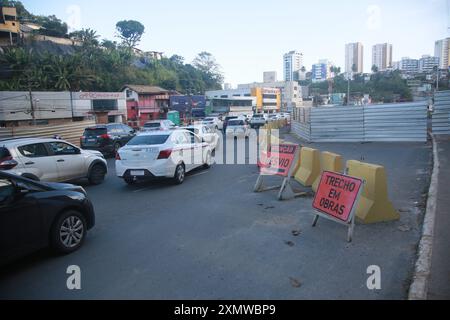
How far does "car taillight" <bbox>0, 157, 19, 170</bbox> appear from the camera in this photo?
26.6 ft

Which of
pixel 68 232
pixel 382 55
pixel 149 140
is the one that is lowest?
pixel 68 232

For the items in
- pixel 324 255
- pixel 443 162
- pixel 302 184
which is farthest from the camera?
pixel 443 162

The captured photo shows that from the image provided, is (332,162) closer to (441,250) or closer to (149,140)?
(441,250)

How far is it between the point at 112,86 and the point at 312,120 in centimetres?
5928

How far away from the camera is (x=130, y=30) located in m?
137

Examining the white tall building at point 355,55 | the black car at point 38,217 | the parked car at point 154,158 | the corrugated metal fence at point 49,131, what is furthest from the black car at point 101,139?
the white tall building at point 355,55

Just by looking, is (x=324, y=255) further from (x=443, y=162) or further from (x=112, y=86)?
(x=112, y=86)

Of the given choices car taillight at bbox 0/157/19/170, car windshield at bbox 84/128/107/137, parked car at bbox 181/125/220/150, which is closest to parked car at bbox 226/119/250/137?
parked car at bbox 181/125/220/150

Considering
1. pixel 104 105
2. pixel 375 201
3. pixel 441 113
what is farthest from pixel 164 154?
pixel 104 105

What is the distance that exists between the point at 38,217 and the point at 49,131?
744 inches
